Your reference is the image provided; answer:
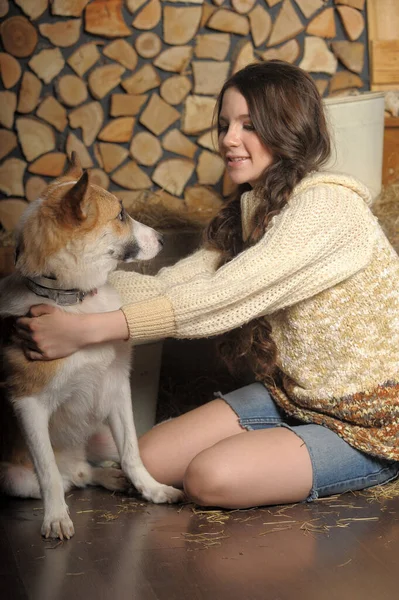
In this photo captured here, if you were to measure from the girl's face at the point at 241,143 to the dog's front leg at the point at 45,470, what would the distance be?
0.91m

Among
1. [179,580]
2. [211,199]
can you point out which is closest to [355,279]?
[179,580]

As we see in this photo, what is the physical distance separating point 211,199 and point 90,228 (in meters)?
2.06

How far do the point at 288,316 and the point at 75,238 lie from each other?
0.68 metres

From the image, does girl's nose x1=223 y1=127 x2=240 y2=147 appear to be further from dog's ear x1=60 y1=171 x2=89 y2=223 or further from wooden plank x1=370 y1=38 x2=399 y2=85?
wooden plank x1=370 y1=38 x2=399 y2=85

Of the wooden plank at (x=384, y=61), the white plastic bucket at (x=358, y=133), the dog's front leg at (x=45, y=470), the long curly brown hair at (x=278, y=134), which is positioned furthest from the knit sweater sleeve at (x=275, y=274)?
the wooden plank at (x=384, y=61)

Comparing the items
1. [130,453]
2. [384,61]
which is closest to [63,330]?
[130,453]

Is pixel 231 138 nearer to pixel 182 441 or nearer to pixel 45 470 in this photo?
pixel 182 441

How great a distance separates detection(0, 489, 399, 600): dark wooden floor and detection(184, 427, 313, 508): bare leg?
0.05 m

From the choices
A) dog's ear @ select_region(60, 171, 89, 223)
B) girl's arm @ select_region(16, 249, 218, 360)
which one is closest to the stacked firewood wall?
girl's arm @ select_region(16, 249, 218, 360)

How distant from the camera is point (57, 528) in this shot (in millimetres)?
2109

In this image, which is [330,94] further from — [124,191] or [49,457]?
[49,457]

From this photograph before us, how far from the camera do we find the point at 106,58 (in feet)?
12.4

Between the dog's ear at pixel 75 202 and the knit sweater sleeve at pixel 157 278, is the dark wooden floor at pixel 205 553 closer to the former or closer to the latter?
the knit sweater sleeve at pixel 157 278

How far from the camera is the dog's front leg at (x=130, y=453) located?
2.38 metres
